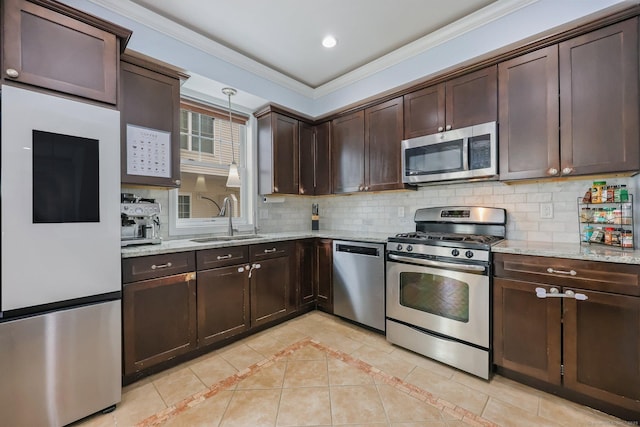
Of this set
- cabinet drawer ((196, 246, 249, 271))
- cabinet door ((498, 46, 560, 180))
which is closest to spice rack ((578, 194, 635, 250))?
cabinet door ((498, 46, 560, 180))

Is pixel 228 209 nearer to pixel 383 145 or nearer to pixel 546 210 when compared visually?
pixel 383 145

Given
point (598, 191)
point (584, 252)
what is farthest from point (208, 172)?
point (598, 191)

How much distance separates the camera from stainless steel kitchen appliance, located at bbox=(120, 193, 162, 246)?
2070 mm

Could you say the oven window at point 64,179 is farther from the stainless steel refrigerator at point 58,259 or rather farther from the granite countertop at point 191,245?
the granite countertop at point 191,245

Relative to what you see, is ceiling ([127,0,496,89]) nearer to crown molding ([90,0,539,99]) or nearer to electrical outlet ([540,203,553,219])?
crown molding ([90,0,539,99])

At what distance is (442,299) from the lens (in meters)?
2.19

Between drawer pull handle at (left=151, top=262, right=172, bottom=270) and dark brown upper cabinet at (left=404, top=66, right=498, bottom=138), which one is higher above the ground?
dark brown upper cabinet at (left=404, top=66, right=498, bottom=138)

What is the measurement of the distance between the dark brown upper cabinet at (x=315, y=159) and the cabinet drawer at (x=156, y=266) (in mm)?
1690

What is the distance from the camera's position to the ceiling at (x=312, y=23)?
219 centimetres

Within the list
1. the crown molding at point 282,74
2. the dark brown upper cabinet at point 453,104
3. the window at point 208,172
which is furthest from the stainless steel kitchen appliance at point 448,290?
the window at point 208,172

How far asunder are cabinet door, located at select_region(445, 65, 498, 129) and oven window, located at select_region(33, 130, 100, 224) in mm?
2681

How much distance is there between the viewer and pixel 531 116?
2072 millimetres

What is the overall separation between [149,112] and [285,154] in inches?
58.4

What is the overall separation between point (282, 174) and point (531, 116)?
94.7 inches
